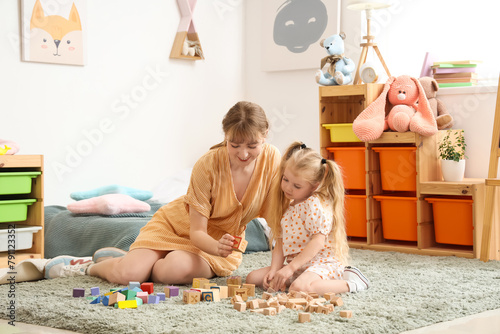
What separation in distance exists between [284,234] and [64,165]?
5.92 ft

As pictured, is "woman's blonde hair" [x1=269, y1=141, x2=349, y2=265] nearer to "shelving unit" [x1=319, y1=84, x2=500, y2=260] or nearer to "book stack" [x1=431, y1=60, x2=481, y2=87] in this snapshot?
"shelving unit" [x1=319, y1=84, x2=500, y2=260]

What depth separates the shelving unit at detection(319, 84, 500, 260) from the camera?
2976mm

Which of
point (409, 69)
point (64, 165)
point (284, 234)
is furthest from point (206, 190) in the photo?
point (409, 69)

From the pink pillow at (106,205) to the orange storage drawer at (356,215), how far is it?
3.58 ft

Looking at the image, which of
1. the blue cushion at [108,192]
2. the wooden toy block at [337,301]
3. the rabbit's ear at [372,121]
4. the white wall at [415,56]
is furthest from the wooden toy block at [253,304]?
the white wall at [415,56]

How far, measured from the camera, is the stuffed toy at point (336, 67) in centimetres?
343

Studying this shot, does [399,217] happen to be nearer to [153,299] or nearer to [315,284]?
[315,284]

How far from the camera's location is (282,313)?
5.90 feet

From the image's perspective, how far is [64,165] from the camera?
11.7 ft

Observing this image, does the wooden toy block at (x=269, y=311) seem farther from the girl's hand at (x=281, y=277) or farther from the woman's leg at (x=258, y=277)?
the woman's leg at (x=258, y=277)

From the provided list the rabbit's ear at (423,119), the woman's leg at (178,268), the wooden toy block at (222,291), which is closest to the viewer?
the wooden toy block at (222,291)

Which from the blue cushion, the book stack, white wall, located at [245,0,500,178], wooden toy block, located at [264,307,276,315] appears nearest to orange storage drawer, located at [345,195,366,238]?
white wall, located at [245,0,500,178]

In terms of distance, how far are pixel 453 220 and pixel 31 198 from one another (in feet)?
6.51

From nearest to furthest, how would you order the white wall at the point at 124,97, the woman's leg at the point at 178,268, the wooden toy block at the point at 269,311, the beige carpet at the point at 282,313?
the beige carpet at the point at 282,313, the wooden toy block at the point at 269,311, the woman's leg at the point at 178,268, the white wall at the point at 124,97
